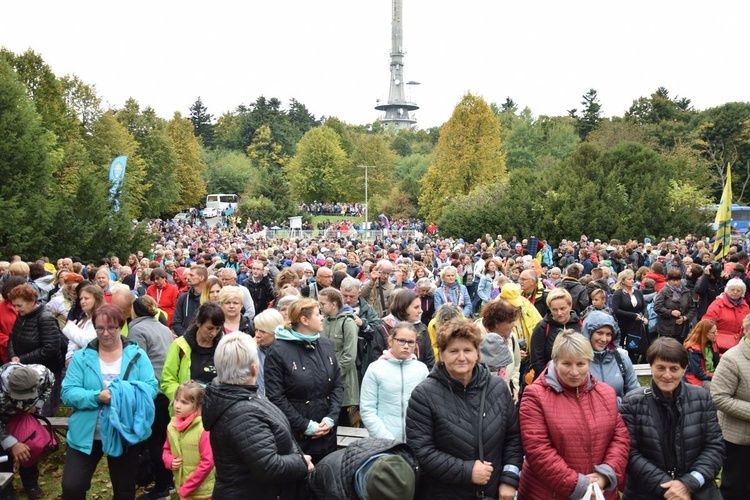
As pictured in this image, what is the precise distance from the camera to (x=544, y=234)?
31.6 meters

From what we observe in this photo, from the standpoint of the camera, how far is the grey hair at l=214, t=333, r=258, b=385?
11.4ft

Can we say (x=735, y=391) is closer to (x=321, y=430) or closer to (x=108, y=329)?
(x=321, y=430)

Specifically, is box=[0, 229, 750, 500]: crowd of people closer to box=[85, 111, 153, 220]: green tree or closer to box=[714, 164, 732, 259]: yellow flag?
box=[714, 164, 732, 259]: yellow flag

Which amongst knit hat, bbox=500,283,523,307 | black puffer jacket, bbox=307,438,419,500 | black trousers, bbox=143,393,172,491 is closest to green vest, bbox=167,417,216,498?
black trousers, bbox=143,393,172,491

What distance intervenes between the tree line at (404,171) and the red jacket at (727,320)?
17425 mm

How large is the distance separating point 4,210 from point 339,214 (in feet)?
176

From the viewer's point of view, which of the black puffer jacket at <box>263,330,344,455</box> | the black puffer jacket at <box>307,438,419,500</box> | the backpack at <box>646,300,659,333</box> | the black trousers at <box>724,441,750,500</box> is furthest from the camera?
the backpack at <box>646,300,659,333</box>

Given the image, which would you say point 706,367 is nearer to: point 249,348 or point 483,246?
point 249,348

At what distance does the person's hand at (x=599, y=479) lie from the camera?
3.59 meters

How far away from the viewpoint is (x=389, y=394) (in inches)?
171

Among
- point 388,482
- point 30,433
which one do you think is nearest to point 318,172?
point 30,433

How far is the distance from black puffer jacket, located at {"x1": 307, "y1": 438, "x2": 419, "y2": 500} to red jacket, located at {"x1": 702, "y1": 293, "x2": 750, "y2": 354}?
513 centimetres

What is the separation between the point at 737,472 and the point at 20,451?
560 cm

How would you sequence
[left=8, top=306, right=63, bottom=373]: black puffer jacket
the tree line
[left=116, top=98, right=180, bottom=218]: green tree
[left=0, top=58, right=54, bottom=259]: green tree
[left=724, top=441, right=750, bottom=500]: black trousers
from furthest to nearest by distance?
[left=116, top=98, right=180, bottom=218]: green tree
the tree line
[left=0, top=58, right=54, bottom=259]: green tree
[left=8, top=306, right=63, bottom=373]: black puffer jacket
[left=724, top=441, right=750, bottom=500]: black trousers
